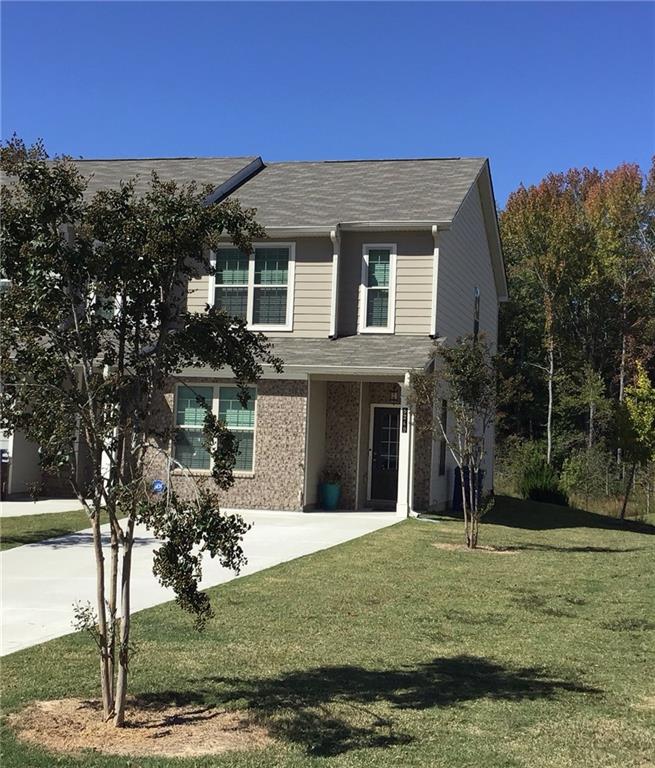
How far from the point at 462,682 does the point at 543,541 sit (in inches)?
373

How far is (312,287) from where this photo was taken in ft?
62.3

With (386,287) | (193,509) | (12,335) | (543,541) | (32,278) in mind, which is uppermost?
(386,287)

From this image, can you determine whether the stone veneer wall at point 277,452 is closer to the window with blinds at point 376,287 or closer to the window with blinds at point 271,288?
the window with blinds at point 271,288

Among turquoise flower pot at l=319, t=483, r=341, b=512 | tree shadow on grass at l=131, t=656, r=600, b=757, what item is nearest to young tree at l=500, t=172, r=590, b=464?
turquoise flower pot at l=319, t=483, r=341, b=512

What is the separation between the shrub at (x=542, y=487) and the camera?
81.1 feet

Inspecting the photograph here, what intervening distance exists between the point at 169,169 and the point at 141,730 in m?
19.8

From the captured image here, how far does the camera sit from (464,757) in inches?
188

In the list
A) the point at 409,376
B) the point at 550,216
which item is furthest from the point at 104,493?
the point at 550,216

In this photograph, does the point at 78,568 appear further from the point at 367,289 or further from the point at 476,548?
the point at 367,289

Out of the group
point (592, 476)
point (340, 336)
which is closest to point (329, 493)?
point (340, 336)

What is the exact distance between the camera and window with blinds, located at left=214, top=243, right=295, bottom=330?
1917 centimetres

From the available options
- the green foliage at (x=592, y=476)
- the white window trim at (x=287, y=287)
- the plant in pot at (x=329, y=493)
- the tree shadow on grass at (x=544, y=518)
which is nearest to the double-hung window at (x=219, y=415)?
the plant in pot at (x=329, y=493)

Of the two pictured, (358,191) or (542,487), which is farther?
(542,487)

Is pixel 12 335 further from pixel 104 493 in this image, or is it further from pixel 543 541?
pixel 543 541
